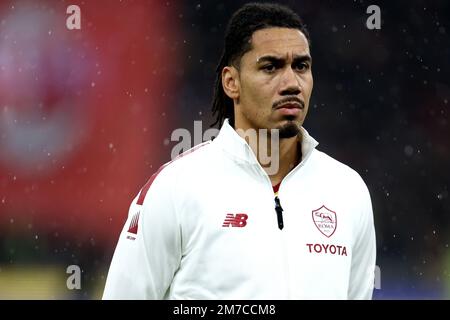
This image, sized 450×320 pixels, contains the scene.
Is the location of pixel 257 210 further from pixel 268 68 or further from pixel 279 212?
pixel 268 68

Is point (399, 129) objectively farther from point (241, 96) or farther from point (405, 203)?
point (241, 96)

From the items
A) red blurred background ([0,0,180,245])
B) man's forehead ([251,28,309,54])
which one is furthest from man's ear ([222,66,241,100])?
red blurred background ([0,0,180,245])

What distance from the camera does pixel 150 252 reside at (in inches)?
120

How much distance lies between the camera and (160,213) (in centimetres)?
303

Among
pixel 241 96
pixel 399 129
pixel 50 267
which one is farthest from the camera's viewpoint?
pixel 399 129

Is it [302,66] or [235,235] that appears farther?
[302,66]

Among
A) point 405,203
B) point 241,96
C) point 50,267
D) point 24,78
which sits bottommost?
point 50,267

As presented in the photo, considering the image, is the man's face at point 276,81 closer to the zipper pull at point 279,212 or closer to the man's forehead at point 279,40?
the man's forehead at point 279,40

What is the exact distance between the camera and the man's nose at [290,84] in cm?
312

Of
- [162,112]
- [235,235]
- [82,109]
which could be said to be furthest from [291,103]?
[82,109]

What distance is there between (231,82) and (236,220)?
0.63 meters
